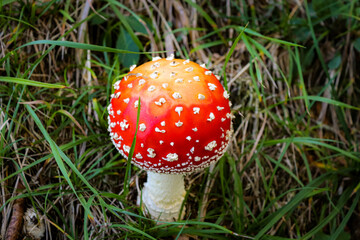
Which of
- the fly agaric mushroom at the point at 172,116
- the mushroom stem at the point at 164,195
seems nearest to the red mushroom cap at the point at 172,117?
the fly agaric mushroom at the point at 172,116

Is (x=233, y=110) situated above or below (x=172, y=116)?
below

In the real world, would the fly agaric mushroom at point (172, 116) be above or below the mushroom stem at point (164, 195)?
above

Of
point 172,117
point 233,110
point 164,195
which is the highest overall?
point 172,117

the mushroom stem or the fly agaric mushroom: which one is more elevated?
the fly agaric mushroom

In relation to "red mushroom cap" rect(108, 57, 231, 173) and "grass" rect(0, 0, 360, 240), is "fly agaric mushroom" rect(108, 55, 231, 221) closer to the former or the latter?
"red mushroom cap" rect(108, 57, 231, 173)

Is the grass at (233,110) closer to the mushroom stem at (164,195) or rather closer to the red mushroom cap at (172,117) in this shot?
the mushroom stem at (164,195)

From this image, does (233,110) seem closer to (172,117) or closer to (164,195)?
(164,195)

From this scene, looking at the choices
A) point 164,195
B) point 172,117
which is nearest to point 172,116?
point 172,117

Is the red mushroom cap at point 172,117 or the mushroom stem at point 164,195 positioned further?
the mushroom stem at point 164,195

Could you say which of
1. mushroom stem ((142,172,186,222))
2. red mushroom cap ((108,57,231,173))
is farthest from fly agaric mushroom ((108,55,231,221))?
mushroom stem ((142,172,186,222))
